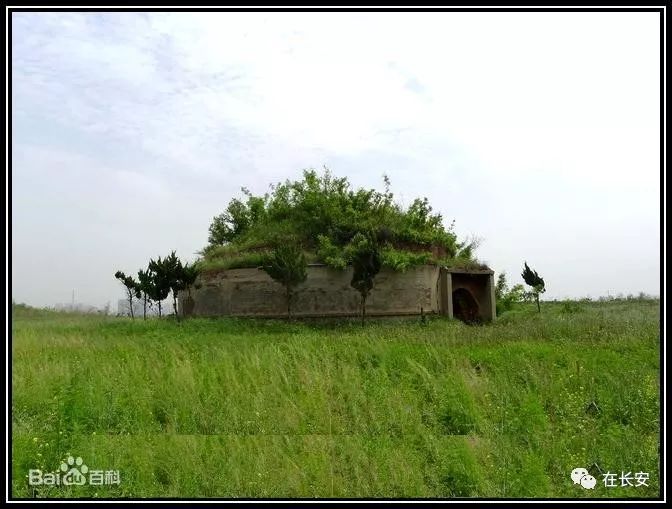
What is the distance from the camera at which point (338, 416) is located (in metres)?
6.86

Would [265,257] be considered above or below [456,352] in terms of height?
above

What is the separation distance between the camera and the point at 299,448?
566 centimetres

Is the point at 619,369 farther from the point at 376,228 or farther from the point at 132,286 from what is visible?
the point at 132,286

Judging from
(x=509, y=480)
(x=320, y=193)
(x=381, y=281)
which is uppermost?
(x=320, y=193)

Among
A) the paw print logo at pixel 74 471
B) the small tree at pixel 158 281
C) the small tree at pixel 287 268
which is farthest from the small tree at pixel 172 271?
the paw print logo at pixel 74 471

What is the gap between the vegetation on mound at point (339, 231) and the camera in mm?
20266

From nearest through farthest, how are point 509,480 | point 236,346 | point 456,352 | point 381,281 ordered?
point 509,480 < point 456,352 < point 236,346 < point 381,281

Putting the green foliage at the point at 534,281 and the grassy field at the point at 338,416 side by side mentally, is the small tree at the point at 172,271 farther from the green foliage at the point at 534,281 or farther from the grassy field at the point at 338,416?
the green foliage at the point at 534,281

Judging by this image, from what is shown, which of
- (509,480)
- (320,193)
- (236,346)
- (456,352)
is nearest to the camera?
(509,480)

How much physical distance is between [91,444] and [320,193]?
18.4 meters

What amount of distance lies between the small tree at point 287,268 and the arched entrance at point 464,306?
323 inches

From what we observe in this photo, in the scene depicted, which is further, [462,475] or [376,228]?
[376,228]

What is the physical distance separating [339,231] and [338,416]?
1456cm

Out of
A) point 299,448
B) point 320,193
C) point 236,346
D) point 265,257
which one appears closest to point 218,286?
point 265,257
